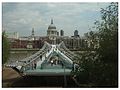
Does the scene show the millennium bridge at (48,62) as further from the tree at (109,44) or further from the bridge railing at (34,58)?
the tree at (109,44)

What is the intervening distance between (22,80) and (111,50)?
30.9 inches

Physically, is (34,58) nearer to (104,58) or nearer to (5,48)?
(5,48)

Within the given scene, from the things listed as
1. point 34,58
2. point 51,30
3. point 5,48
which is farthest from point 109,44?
point 5,48

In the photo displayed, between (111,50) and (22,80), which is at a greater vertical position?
(111,50)

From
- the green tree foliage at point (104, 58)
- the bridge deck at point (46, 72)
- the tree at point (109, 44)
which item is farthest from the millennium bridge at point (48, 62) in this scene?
the tree at point (109, 44)

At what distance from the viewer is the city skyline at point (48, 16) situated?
3.57 m

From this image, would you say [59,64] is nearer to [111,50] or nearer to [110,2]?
[111,50]

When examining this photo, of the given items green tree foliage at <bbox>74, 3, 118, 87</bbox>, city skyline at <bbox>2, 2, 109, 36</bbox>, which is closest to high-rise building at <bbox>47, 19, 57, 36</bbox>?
city skyline at <bbox>2, 2, 109, 36</bbox>

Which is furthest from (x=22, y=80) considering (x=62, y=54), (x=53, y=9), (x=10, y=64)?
(x=53, y=9)

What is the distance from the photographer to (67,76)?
362 cm

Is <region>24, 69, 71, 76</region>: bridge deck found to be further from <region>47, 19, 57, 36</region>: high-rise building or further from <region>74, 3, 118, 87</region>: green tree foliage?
<region>47, 19, 57, 36</region>: high-rise building

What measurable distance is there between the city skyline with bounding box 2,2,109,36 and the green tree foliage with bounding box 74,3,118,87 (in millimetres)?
91

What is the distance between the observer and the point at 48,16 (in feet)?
11.9

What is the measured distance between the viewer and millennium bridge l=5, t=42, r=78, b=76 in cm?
362
